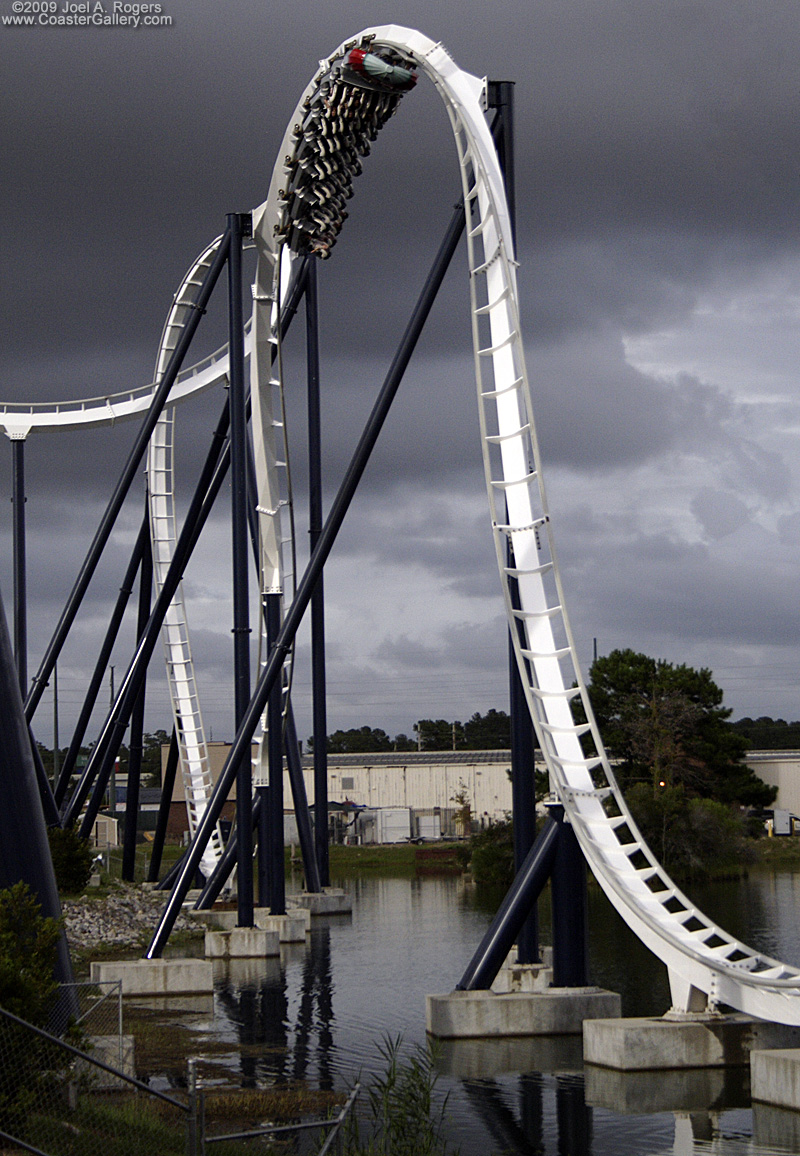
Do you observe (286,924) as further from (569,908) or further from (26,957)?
(26,957)

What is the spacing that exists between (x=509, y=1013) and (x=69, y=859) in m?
14.1

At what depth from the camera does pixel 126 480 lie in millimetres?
22891

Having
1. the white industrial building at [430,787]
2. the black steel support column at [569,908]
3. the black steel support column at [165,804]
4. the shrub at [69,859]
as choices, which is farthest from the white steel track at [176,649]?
the white industrial building at [430,787]

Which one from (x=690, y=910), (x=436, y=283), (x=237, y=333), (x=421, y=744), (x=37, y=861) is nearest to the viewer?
(x=37, y=861)

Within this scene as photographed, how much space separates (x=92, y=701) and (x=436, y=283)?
15.0 meters

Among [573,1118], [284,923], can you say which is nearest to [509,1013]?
[573,1118]

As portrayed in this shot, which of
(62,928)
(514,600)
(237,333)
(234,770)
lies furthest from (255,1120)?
(237,333)

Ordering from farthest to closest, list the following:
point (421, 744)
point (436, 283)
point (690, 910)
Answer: point (421, 744)
point (436, 283)
point (690, 910)

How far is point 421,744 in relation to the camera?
115 meters

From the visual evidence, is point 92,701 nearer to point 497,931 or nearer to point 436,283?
point 436,283

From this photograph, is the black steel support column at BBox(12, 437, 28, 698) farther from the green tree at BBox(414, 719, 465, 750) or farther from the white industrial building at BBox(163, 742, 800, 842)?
the green tree at BBox(414, 719, 465, 750)

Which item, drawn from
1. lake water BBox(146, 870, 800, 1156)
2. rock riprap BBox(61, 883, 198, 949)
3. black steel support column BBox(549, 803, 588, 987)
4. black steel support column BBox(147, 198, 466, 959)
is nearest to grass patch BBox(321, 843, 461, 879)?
rock riprap BBox(61, 883, 198, 949)

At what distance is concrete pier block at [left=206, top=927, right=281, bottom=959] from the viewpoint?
2130cm

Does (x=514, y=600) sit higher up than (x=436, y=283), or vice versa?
(x=436, y=283)
